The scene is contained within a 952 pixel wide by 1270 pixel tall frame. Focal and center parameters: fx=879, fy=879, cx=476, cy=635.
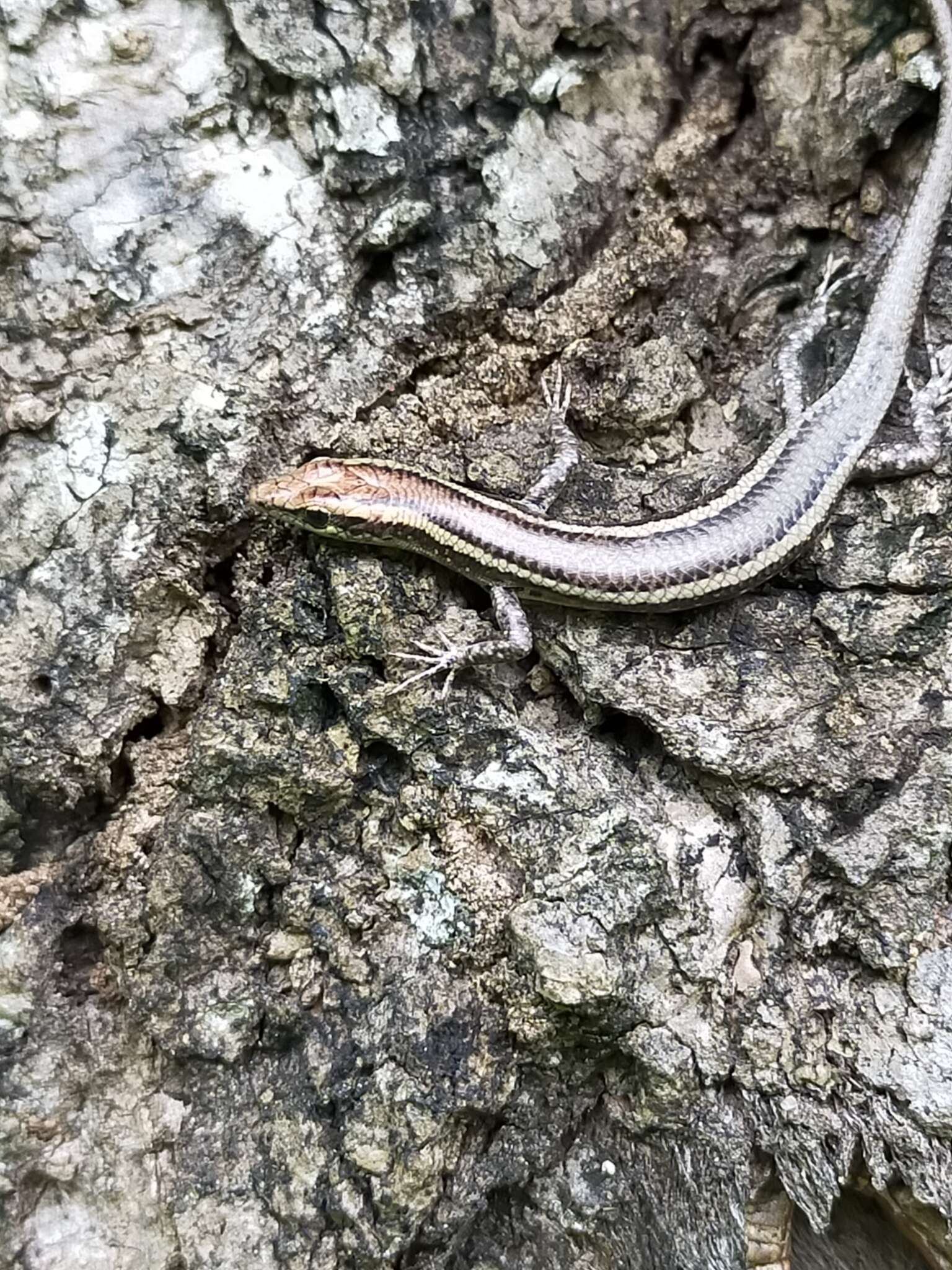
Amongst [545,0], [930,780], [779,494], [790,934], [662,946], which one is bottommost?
[662,946]

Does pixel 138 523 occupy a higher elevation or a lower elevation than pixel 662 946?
higher

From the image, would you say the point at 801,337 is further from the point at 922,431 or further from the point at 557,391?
the point at 557,391

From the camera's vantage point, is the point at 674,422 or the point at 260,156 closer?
the point at 260,156

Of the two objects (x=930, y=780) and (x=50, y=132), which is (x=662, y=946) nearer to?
(x=930, y=780)

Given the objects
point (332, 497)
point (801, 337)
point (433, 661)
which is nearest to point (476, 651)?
point (433, 661)

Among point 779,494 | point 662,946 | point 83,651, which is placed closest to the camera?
point 662,946

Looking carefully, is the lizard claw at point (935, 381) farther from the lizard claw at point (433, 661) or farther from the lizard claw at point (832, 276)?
the lizard claw at point (433, 661)

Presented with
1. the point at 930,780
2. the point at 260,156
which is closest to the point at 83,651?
the point at 260,156

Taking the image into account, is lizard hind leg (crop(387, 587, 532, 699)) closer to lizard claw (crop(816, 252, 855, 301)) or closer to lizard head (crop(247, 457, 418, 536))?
lizard head (crop(247, 457, 418, 536))
